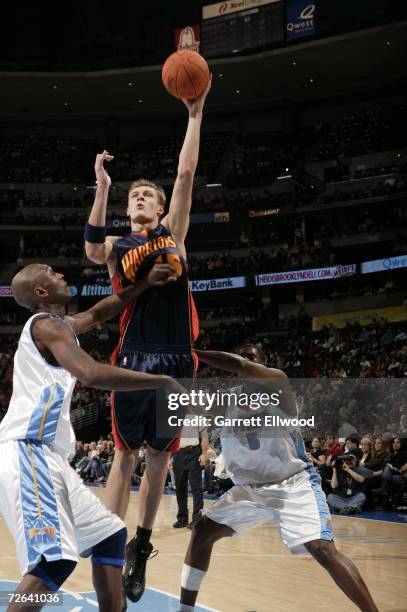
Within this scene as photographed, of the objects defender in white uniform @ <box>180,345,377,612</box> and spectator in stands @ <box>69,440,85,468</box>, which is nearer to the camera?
defender in white uniform @ <box>180,345,377,612</box>

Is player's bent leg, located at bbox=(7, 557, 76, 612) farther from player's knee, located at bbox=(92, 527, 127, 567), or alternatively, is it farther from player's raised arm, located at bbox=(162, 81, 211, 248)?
player's raised arm, located at bbox=(162, 81, 211, 248)

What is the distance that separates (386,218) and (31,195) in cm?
1610

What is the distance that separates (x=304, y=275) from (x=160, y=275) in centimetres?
2415

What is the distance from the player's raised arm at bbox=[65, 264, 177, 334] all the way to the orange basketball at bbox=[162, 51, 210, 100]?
1167 mm

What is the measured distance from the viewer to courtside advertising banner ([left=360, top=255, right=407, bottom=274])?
25359 millimetres

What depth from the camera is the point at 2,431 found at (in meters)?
3.50

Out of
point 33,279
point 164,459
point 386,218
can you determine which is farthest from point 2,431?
point 386,218

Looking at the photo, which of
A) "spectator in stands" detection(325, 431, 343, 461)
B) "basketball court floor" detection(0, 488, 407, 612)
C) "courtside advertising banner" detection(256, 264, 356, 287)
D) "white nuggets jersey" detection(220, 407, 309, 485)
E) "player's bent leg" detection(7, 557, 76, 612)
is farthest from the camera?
"courtside advertising banner" detection(256, 264, 356, 287)

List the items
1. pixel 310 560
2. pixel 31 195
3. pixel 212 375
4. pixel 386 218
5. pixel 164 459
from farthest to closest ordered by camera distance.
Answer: pixel 31 195, pixel 386 218, pixel 212 375, pixel 310 560, pixel 164 459

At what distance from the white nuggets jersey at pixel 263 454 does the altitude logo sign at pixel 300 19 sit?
24.5 meters

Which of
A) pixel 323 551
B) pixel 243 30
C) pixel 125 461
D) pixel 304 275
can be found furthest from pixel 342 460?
pixel 243 30

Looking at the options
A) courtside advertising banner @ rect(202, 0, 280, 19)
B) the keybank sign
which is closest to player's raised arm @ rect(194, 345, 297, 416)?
the keybank sign

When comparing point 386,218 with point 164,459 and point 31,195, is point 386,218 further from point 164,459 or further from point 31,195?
point 164,459

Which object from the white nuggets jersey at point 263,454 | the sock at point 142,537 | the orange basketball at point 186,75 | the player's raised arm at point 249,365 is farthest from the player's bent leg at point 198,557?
the orange basketball at point 186,75
